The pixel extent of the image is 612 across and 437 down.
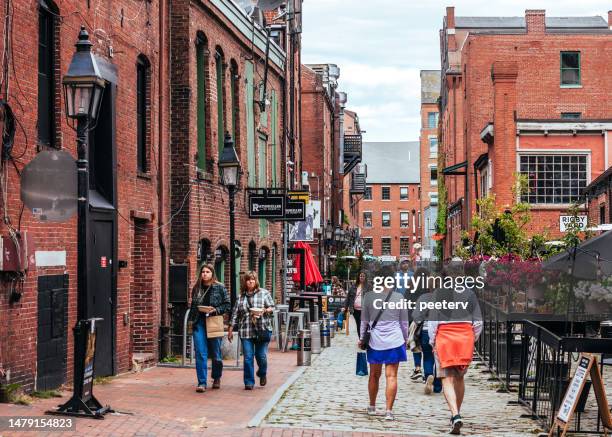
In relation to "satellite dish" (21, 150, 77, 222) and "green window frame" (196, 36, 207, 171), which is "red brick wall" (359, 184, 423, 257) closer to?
"green window frame" (196, 36, 207, 171)

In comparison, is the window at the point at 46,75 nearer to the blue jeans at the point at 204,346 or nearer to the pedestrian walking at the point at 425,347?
the blue jeans at the point at 204,346

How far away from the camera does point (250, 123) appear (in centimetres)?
2731

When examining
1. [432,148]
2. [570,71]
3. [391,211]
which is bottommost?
[391,211]

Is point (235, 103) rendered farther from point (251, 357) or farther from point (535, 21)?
point (535, 21)

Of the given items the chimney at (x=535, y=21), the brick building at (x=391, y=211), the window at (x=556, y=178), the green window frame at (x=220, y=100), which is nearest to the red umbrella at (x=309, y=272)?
the green window frame at (x=220, y=100)

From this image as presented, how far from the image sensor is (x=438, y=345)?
1195 cm

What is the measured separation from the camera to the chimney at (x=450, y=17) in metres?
68.8

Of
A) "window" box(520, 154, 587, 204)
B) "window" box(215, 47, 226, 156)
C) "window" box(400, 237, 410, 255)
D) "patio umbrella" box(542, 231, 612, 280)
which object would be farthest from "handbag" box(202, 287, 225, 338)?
"window" box(400, 237, 410, 255)

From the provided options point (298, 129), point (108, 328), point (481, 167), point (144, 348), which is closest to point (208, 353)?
point (108, 328)

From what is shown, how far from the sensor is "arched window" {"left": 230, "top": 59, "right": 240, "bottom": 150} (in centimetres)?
2545

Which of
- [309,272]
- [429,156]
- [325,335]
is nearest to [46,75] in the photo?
[325,335]

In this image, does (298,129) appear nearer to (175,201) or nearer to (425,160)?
(175,201)

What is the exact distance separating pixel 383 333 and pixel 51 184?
13.7 ft

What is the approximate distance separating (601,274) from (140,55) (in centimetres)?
834
